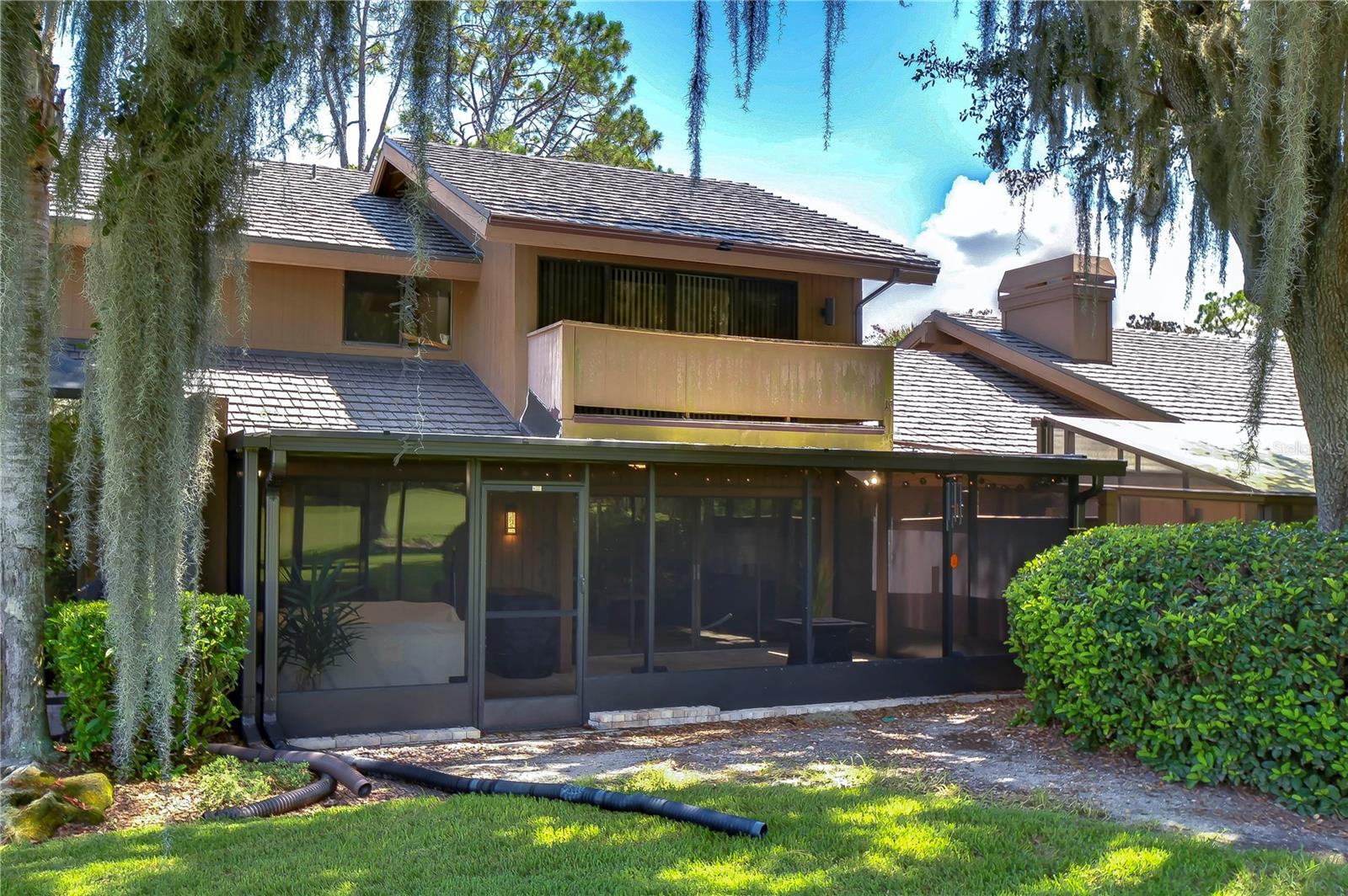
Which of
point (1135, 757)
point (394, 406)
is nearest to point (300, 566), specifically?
point (394, 406)

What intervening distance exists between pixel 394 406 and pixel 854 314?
6033 mm

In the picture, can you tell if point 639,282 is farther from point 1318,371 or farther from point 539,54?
point 539,54

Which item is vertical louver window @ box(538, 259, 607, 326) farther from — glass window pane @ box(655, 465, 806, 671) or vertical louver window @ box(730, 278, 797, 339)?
glass window pane @ box(655, 465, 806, 671)

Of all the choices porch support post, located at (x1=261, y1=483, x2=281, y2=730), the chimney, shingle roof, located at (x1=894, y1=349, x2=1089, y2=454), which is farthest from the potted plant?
the chimney

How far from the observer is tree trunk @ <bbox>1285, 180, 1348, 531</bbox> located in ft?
26.3

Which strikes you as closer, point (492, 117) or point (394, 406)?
point (394, 406)

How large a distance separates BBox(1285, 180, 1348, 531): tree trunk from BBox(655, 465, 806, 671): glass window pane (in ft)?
15.8

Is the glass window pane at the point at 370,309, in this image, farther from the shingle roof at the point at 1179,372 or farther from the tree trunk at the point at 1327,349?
the shingle roof at the point at 1179,372

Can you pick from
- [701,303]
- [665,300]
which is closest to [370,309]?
[665,300]

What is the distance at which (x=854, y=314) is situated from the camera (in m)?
14.7

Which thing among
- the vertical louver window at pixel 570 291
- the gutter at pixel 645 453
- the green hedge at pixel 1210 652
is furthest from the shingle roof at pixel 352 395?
the green hedge at pixel 1210 652

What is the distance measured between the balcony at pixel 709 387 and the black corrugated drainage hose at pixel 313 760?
14.8ft

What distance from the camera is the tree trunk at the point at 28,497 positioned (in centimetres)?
728

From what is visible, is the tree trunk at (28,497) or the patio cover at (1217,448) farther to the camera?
the patio cover at (1217,448)
